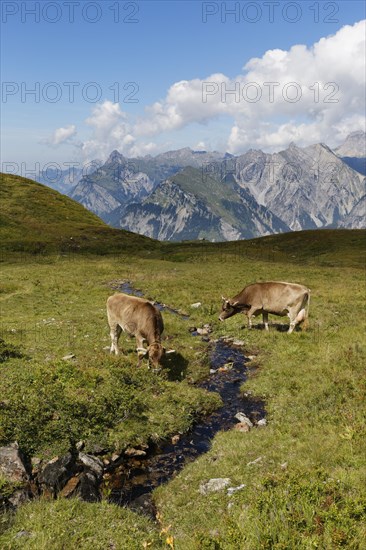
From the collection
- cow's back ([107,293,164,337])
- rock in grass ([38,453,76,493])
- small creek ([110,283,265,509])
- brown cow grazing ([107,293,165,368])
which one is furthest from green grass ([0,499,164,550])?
cow's back ([107,293,164,337])

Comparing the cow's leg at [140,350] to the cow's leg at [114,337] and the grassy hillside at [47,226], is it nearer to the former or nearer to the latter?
the cow's leg at [114,337]

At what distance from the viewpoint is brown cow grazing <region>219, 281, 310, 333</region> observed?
69.4 feet

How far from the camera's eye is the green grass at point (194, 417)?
6.86 m

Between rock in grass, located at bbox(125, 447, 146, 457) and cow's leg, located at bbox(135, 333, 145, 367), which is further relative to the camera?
cow's leg, located at bbox(135, 333, 145, 367)

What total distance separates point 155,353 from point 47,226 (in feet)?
263

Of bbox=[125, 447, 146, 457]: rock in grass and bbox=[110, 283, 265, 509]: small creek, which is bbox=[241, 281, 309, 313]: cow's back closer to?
bbox=[110, 283, 265, 509]: small creek

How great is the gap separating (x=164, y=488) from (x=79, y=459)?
2492 mm

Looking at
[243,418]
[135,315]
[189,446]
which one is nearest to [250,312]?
[135,315]

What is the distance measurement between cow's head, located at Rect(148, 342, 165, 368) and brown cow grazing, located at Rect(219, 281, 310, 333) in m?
8.50

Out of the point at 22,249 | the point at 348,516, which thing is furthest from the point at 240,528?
the point at 22,249

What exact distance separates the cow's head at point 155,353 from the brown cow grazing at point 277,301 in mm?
8504

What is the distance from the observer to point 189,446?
11.2 meters

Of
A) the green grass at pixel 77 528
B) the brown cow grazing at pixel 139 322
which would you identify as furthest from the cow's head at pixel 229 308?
the green grass at pixel 77 528

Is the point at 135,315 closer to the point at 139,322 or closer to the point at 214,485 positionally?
the point at 139,322
